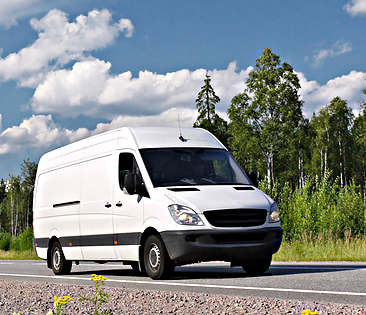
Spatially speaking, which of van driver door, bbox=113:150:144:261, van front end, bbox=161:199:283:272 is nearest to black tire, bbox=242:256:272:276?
van front end, bbox=161:199:283:272

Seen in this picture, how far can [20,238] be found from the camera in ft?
106

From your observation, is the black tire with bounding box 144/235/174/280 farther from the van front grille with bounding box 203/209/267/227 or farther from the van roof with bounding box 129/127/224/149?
the van roof with bounding box 129/127/224/149

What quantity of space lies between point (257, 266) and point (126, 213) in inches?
90.9

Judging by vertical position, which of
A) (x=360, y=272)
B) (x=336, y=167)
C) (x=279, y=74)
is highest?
(x=279, y=74)

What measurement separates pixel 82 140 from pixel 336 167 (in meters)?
63.0

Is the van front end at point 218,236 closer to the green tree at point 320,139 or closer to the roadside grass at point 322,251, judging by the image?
the roadside grass at point 322,251

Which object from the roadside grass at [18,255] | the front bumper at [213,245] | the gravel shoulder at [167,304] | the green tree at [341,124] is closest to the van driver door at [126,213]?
the front bumper at [213,245]

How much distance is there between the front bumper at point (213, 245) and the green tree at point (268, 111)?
48.0 meters

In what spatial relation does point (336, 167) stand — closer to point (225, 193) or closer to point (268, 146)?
point (268, 146)

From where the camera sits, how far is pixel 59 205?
13.6m

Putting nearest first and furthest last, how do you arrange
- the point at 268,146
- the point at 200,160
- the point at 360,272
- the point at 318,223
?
1. the point at 360,272
2. the point at 200,160
3. the point at 318,223
4. the point at 268,146

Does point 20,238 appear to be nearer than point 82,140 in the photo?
No

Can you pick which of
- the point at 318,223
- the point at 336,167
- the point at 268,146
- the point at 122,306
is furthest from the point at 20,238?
the point at 336,167

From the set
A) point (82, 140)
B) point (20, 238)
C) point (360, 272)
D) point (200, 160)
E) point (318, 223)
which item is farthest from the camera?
point (20, 238)
